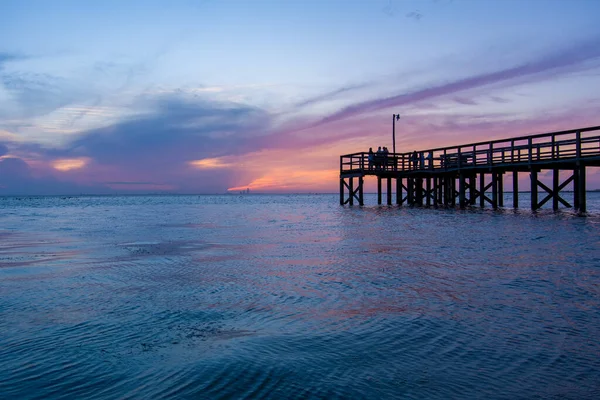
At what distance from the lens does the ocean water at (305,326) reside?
393 cm

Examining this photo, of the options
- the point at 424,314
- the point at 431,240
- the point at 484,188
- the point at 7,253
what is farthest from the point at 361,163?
the point at 424,314

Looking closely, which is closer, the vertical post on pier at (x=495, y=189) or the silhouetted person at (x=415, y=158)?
the vertical post on pier at (x=495, y=189)

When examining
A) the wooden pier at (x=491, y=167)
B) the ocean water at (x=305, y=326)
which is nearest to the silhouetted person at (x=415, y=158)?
the wooden pier at (x=491, y=167)

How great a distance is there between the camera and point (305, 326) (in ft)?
18.2

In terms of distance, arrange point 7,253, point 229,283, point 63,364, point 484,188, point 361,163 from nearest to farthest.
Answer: point 63,364 → point 229,283 → point 7,253 → point 484,188 → point 361,163

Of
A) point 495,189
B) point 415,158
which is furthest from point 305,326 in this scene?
point 415,158

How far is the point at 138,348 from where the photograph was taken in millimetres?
4816

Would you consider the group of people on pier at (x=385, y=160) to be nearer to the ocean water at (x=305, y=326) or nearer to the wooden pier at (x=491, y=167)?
the wooden pier at (x=491, y=167)

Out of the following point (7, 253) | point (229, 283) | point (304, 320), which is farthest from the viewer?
point (7, 253)

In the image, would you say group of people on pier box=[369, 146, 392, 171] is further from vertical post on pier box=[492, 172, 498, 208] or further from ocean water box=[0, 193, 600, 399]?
ocean water box=[0, 193, 600, 399]

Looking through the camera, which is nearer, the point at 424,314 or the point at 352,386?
the point at 352,386

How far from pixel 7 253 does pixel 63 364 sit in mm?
10244

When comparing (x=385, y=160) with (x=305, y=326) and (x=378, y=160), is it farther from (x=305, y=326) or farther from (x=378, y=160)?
(x=305, y=326)

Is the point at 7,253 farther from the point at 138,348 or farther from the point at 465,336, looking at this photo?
the point at 465,336
